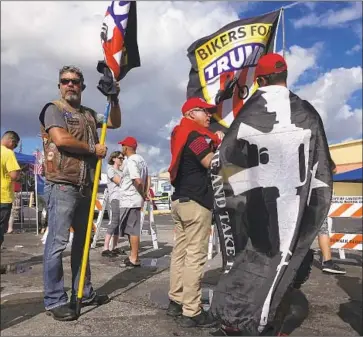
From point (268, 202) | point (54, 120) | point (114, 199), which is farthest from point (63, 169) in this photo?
point (114, 199)

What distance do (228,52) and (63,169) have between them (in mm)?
3512

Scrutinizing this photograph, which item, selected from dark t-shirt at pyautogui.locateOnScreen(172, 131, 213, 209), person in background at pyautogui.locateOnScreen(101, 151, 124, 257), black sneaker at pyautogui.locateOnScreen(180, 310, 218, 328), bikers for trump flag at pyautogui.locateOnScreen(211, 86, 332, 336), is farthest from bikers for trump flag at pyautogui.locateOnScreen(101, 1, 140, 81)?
person in background at pyautogui.locateOnScreen(101, 151, 124, 257)

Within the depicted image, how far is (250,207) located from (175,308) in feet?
4.96

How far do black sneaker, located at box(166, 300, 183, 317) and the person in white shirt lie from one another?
2.34m

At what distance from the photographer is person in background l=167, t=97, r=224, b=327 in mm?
3438

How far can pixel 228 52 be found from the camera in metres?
6.20

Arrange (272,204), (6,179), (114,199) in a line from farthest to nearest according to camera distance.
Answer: (114,199) < (6,179) < (272,204)

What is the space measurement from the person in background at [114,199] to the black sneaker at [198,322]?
371 cm

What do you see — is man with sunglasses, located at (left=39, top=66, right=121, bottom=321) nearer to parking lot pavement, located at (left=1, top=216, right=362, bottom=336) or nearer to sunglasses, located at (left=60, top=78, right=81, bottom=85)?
sunglasses, located at (left=60, top=78, right=81, bottom=85)

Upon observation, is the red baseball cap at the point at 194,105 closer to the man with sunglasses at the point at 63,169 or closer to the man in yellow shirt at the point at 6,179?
the man with sunglasses at the point at 63,169

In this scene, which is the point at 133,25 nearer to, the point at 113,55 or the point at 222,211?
the point at 113,55

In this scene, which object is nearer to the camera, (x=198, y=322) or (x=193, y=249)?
(x=198, y=322)

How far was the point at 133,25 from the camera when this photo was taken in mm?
3943

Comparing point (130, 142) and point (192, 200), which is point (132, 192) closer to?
point (130, 142)
